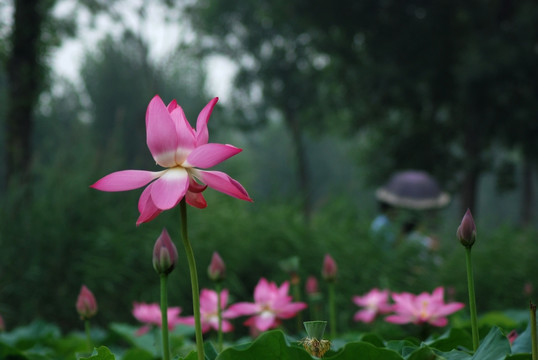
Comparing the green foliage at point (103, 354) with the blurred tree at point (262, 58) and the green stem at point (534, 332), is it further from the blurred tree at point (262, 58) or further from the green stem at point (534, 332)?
the blurred tree at point (262, 58)

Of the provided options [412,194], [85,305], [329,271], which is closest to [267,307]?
[329,271]

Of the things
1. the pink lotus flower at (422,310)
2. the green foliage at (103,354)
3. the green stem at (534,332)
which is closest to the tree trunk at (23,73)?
the pink lotus flower at (422,310)

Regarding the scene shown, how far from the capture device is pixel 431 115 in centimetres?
1420

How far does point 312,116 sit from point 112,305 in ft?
49.6

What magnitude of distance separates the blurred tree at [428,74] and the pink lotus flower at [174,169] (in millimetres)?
11287

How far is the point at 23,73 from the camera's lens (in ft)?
22.4

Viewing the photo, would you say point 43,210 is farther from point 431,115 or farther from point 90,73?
point 90,73

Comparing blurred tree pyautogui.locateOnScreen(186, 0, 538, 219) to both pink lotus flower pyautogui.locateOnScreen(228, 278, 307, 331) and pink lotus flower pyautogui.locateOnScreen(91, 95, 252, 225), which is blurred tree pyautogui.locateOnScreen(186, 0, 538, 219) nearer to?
pink lotus flower pyautogui.locateOnScreen(228, 278, 307, 331)

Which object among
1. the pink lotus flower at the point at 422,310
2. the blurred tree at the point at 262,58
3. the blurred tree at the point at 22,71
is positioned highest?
the blurred tree at the point at 262,58

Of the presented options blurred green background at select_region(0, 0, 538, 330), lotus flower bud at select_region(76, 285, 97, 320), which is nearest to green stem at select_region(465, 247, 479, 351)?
lotus flower bud at select_region(76, 285, 97, 320)

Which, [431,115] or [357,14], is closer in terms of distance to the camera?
[357,14]

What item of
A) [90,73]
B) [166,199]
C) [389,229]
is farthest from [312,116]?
[90,73]

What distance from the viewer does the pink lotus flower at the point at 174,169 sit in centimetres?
81

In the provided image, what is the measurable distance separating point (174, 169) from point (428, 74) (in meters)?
12.6
